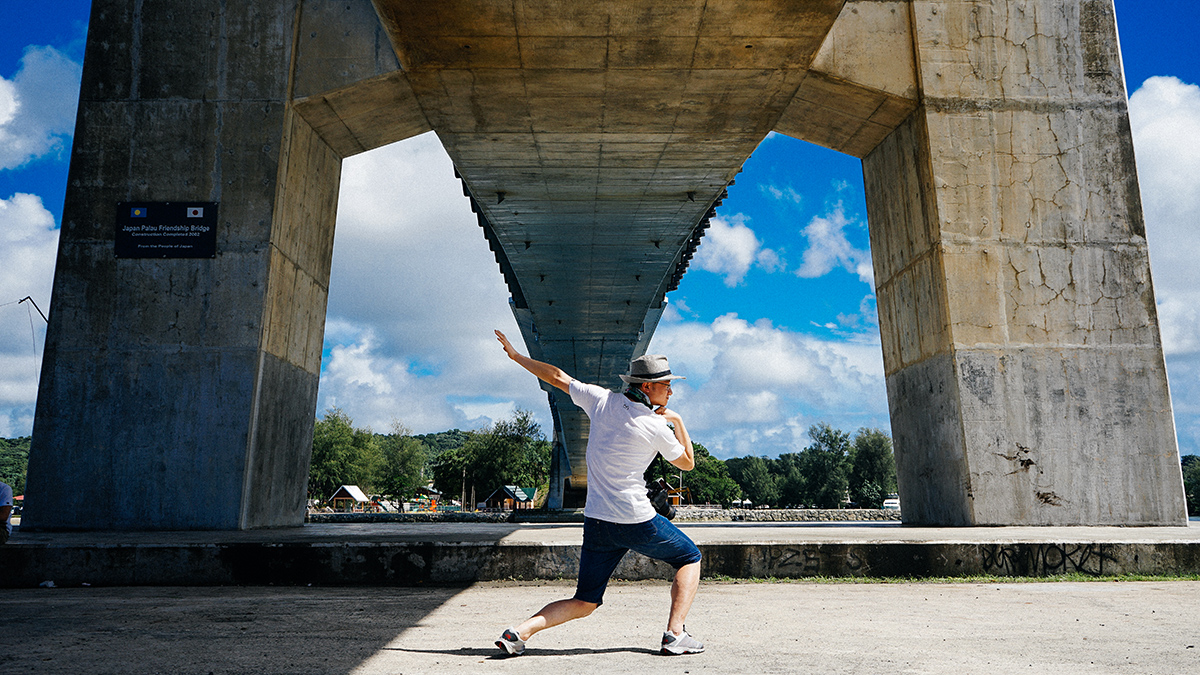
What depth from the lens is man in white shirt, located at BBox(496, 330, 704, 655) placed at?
12.3ft

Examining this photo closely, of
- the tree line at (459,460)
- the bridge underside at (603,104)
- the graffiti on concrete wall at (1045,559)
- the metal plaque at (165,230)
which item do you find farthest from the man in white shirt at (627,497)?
the tree line at (459,460)

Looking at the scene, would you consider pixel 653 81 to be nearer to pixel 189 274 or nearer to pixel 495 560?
pixel 189 274

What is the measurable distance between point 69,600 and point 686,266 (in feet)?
81.0

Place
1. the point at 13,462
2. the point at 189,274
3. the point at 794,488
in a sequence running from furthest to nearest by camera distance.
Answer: the point at 794,488
the point at 13,462
the point at 189,274

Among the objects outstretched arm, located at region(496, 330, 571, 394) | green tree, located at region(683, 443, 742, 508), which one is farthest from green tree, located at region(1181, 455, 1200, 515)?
outstretched arm, located at region(496, 330, 571, 394)

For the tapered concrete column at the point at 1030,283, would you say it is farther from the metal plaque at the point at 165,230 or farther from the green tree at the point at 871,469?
the green tree at the point at 871,469

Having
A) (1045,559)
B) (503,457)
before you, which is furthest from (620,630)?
(503,457)

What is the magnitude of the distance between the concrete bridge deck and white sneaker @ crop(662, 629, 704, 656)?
122 inches

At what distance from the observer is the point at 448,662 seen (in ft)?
11.7

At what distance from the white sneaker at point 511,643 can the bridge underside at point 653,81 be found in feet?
23.3

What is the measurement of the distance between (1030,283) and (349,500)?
75411mm

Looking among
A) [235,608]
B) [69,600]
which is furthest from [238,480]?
[235,608]

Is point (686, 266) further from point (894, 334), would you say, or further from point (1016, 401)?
point (1016, 401)

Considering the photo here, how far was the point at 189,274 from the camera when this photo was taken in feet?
33.4
